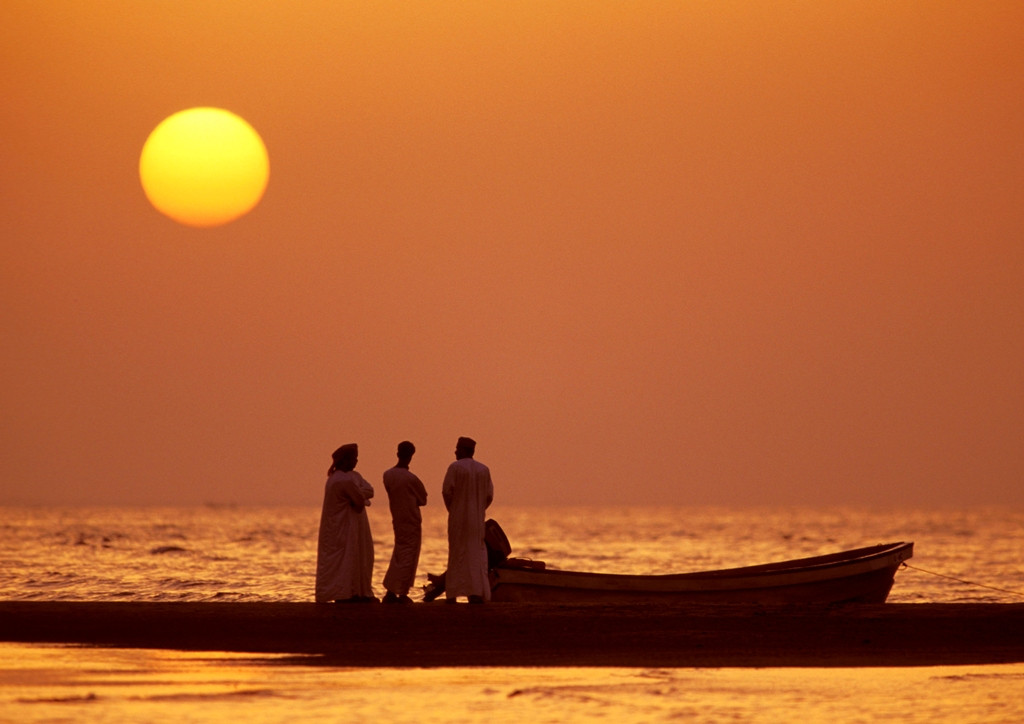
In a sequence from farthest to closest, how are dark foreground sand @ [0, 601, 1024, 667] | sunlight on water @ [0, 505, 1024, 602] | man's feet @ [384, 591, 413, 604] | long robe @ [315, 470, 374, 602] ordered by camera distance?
sunlight on water @ [0, 505, 1024, 602], man's feet @ [384, 591, 413, 604], long robe @ [315, 470, 374, 602], dark foreground sand @ [0, 601, 1024, 667]

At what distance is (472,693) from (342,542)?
6.32 meters

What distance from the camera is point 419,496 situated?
19.2m

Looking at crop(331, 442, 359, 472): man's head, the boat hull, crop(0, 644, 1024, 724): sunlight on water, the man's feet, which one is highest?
crop(331, 442, 359, 472): man's head

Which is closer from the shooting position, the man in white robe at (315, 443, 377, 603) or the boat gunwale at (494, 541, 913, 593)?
the man in white robe at (315, 443, 377, 603)

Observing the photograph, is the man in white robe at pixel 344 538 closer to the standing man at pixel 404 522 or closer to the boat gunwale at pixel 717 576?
the standing man at pixel 404 522

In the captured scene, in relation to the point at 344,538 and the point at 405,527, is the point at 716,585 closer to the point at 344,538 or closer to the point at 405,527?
the point at 405,527

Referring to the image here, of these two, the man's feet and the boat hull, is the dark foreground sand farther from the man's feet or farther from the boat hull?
the boat hull

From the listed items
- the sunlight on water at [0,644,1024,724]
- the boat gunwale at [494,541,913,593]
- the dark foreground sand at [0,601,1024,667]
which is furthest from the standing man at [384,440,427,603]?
the sunlight on water at [0,644,1024,724]

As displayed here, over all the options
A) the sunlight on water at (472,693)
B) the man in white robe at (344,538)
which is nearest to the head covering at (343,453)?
the man in white robe at (344,538)

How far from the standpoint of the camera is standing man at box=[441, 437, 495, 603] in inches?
752

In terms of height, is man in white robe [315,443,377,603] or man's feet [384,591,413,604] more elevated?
man in white robe [315,443,377,603]

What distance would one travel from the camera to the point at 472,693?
12.8 m

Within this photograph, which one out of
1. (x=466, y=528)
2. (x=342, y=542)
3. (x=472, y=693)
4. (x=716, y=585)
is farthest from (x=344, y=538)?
(x=472, y=693)

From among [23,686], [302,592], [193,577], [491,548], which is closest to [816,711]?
[23,686]
